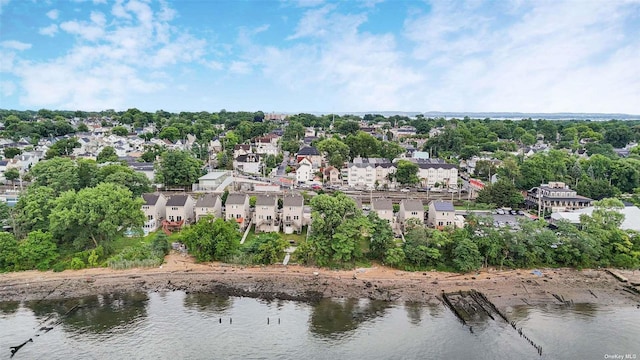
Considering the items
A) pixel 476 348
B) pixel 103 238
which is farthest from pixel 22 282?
pixel 476 348

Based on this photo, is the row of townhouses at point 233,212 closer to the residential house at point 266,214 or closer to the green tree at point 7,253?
the residential house at point 266,214

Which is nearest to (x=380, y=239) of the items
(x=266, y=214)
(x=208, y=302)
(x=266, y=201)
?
(x=266, y=214)

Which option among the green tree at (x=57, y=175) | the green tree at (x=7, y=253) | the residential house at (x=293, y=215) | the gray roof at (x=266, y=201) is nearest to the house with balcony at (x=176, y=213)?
the gray roof at (x=266, y=201)

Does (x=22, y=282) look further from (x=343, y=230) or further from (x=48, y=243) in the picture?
(x=343, y=230)

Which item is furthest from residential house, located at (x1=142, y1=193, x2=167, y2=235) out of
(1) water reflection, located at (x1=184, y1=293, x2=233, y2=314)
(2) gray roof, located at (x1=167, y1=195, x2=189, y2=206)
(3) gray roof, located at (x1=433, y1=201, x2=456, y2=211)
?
(3) gray roof, located at (x1=433, y1=201, x2=456, y2=211)

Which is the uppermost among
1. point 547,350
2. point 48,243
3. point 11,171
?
point 11,171

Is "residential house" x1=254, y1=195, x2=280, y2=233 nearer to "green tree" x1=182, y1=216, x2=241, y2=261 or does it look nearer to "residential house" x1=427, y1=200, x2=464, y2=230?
"green tree" x1=182, y1=216, x2=241, y2=261
